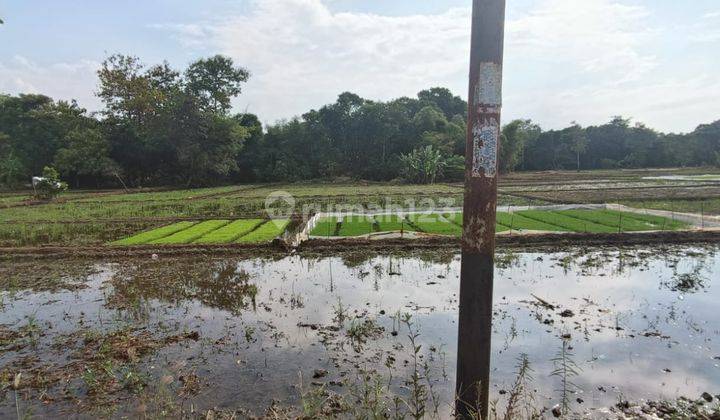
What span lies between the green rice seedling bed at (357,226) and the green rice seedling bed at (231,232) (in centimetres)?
270

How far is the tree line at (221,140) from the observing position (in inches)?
1328

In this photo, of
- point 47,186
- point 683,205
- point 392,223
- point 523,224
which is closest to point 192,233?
point 392,223

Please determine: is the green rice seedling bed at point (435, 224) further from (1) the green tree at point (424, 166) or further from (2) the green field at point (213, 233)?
(1) the green tree at point (424, 166)

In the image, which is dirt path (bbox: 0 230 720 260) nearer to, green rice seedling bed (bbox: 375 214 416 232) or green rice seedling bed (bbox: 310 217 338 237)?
green rice seedling bed (bbox: 310 217 338 237)

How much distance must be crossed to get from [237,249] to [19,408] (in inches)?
252

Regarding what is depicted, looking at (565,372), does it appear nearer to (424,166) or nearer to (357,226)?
(357,226)

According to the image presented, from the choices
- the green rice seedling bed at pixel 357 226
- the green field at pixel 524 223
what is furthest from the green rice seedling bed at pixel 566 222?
the green rice seedling bed at pixel 357 226

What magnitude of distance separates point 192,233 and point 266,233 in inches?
84.7

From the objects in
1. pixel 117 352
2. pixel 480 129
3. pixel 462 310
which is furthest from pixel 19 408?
pixel 480 129

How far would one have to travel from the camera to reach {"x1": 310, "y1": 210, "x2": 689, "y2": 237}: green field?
36.9ft

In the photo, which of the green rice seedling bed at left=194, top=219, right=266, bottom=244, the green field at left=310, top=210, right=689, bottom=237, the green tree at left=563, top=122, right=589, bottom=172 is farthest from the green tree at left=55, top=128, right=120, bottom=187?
the green tree at left=563, top=122, right=589, bottom=172

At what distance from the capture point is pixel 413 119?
41594 mm

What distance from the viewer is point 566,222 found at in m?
12.2

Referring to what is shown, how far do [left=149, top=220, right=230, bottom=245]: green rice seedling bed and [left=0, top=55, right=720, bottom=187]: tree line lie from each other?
21809mm
